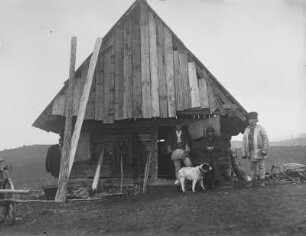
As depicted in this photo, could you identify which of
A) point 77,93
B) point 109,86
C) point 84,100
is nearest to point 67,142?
point 84,100

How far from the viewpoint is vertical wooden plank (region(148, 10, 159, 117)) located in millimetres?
13227

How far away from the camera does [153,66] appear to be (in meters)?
13.8

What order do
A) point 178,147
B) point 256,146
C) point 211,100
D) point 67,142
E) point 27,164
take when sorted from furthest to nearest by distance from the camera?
point 27,164 → point 211,100 → point 178,147 → point 256,146 → point 67,142

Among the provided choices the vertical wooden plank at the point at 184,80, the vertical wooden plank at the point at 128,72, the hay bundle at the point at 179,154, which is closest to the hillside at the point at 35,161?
the vertical wooden plank at the point at 128,72

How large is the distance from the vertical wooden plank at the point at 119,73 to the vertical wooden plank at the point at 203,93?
94.4 inches

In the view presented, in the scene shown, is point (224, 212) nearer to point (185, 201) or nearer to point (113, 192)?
point (185, 201)

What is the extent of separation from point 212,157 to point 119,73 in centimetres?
388

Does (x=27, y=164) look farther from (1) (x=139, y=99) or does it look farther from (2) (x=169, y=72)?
(2) (x=169, y=72)

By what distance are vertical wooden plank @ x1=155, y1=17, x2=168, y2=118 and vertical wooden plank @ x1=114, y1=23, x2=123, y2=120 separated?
118 cm

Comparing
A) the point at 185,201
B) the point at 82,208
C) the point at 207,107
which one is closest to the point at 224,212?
the point at 185,201

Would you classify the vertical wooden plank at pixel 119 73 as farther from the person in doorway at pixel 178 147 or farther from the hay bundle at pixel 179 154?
the hay bundle at pixel 179 154

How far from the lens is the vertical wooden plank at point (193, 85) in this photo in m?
13.1

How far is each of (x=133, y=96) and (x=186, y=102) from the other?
63.7 inches

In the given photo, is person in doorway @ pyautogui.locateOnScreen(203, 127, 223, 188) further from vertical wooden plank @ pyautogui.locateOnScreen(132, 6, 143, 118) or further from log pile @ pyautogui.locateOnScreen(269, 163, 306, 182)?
log pile @ pyautogui.locateOnScreen(269, 163, 306, 182)
